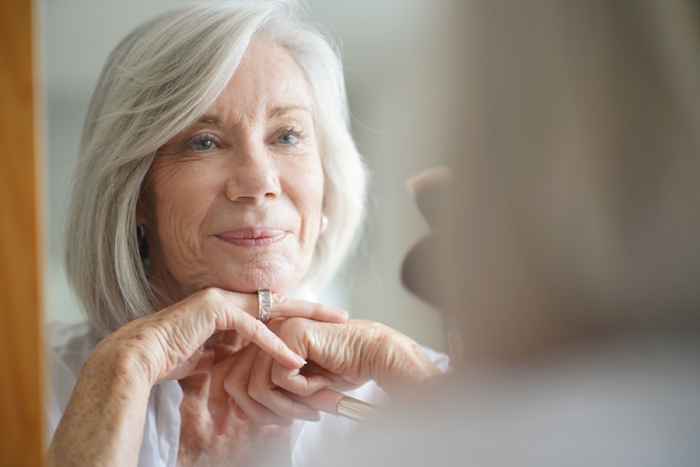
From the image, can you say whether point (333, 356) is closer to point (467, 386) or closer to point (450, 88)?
point (467, 386)

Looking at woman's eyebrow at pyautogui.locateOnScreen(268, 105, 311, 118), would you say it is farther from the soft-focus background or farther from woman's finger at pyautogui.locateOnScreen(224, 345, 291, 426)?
woman's finger at pyautogui.locateOnScreen(224, 345, 291, 426)

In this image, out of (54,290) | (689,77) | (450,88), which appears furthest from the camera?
(54,290)

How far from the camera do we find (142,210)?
1.02 meters

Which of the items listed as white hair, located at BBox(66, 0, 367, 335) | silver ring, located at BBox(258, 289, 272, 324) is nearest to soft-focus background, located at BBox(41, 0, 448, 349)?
white hair, located at BBox(66, 0, 367, 335)

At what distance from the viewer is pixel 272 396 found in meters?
1.02

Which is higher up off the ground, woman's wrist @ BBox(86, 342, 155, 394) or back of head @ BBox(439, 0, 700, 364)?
back of head @ BBox(439, 0, 700, 364)

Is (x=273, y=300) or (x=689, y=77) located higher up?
(x=689, y=77)

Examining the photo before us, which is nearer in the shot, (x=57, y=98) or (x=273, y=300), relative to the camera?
(x=57, y=98)

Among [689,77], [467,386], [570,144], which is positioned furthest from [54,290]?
[689,77]

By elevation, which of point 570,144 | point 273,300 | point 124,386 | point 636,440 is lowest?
point 636,440

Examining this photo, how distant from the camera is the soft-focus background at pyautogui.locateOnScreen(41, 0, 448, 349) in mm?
894

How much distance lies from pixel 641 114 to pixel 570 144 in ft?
0.27

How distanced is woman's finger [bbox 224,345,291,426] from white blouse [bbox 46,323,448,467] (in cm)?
4

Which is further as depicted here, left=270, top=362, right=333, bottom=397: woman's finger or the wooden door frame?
left=270, top=362, right=333, bottom=397: woman's finger
